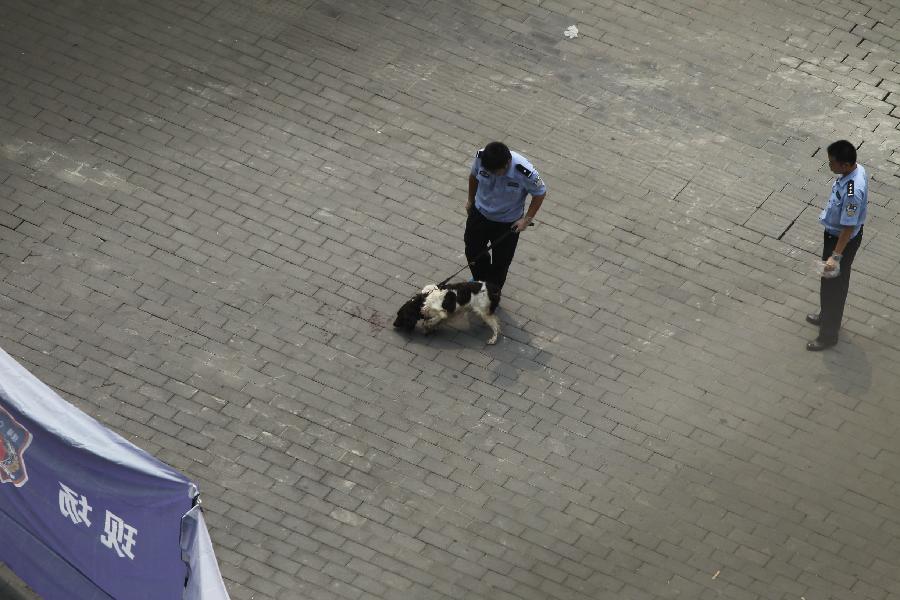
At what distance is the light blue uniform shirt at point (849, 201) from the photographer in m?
9.97

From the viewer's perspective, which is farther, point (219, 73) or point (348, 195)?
point (219, 73)

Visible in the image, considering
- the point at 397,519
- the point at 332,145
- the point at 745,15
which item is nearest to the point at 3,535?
the point at 397,519

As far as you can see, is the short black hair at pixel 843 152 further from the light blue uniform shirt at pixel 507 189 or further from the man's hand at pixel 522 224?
the man's hand at pixel 522 224

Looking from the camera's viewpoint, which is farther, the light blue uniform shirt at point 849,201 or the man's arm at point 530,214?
the man's arm at point 530,214

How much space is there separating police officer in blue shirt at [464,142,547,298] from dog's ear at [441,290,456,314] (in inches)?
19.8

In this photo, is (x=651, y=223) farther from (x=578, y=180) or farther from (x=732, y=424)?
(x=732, y=424)

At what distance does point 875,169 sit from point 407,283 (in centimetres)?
471

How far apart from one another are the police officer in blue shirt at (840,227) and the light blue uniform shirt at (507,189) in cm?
221

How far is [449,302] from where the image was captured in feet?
33.4

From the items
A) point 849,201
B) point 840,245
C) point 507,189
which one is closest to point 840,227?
Answer: point 840,245

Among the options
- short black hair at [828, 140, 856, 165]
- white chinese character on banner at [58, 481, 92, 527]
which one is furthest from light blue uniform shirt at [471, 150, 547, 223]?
white chinese character on banner at [58, 481, 92, 527]

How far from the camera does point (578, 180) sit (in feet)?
39.5

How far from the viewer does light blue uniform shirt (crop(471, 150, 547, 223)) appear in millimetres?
9922

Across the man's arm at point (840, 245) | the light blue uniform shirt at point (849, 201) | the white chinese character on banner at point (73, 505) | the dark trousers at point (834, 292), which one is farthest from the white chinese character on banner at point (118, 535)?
the dark trousers at point (834, 292)
